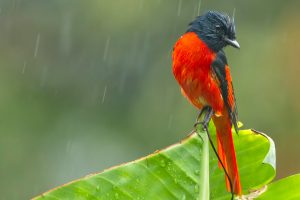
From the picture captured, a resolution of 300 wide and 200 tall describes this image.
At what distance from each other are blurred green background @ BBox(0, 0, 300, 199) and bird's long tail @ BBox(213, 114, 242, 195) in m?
6.41

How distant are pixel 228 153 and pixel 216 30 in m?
0.95

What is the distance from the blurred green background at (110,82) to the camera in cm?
994

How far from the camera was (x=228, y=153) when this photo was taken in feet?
9.27

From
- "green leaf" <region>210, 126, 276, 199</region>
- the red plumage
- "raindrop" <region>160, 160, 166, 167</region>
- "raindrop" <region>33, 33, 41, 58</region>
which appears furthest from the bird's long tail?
"raindrop" <region>33, 33, 41, 58</region>

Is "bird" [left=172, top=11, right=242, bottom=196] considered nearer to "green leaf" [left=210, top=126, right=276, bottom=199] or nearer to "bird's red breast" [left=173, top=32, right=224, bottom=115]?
"bird's red breast" [left=173, top=32, right=224, bottom=115]

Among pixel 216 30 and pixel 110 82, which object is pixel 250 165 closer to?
pixel 216 30

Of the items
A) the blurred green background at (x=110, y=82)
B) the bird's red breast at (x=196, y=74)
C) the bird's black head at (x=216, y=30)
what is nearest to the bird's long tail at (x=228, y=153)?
the bird's red breast at (x=196, y=74)

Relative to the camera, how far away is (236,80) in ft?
33.5

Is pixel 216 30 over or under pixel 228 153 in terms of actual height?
over

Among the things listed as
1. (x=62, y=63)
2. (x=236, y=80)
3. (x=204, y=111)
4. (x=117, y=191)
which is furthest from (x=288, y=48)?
(x=117, y=191)

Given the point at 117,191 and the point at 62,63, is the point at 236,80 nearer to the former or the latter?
the point at 62,63

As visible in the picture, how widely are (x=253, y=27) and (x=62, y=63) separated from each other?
2458 mm

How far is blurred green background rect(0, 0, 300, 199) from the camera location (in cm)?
994

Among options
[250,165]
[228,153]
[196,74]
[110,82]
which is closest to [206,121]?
[228,153]
